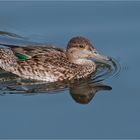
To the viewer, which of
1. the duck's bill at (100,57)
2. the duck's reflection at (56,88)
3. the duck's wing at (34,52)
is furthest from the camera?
the duck's wing at (34,52)

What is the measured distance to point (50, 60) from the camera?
1470 cm

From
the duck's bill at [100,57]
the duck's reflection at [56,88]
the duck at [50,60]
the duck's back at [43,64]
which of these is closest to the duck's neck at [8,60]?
the duck at [50,60]

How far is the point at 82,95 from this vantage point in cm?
1409

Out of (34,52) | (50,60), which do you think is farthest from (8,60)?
(50,60)

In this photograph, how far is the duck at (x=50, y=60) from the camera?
14.7m

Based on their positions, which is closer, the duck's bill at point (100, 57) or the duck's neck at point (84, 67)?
the duck's bill at point (100, 57)

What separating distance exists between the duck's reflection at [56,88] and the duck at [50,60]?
215 mm

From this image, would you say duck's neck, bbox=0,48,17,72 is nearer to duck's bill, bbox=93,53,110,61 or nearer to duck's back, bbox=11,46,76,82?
duck's back, bbox=11,46,76,82

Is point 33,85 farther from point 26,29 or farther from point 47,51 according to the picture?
point 26,29

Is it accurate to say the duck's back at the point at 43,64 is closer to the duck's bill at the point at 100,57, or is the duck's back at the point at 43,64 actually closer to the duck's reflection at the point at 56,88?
the duck's reflection at the point at 56,88

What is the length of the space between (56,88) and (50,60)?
77 cm

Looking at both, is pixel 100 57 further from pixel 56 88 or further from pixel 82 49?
pixel 56 88

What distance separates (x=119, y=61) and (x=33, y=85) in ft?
6.35

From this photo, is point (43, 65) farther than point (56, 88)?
Yes
